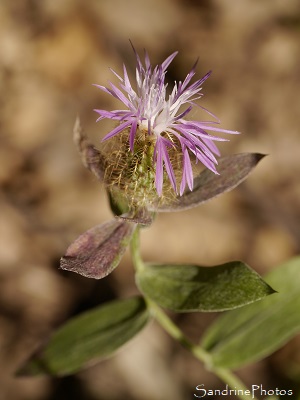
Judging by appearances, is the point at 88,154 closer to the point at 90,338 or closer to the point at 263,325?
the point at 90,338

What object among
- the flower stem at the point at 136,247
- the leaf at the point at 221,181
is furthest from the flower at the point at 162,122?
the flower stem at the point at 136,247

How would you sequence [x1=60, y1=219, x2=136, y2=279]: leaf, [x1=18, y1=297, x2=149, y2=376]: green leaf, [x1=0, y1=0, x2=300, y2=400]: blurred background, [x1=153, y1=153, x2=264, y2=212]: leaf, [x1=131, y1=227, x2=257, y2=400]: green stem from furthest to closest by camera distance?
[x1=0, y1=0, x2=300, y2=400]: blurred background
[x1=18, y1=297, x2=149, y2=376]: green leaf
[x1=131, y1=227, x2=257, y2=400]: green stem
[x1=153, y1=153, x2=264, y2=212]: leaf
[x1=60, y1=219, x2=136, y2=279]: leaf

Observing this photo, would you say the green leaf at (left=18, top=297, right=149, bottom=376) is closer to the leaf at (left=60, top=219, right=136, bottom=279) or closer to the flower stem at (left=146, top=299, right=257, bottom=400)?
the flower stem at (left=146, top=299, right=257, bottom=400)

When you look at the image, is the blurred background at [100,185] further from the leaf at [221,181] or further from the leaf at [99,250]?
the leaf at [221,181]

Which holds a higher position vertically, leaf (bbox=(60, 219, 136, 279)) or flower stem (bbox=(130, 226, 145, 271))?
leaf (bbox=(60, 219, 136, 279))

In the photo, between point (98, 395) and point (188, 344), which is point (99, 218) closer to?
point (98, 395)

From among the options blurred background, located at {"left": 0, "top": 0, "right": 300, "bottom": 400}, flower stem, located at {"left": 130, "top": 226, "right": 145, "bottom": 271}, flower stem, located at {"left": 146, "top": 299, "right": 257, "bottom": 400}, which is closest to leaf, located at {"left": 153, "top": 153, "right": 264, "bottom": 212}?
flower stem, located at {"left": 130, "top": 226, "right": 145, "bottom": 271}
